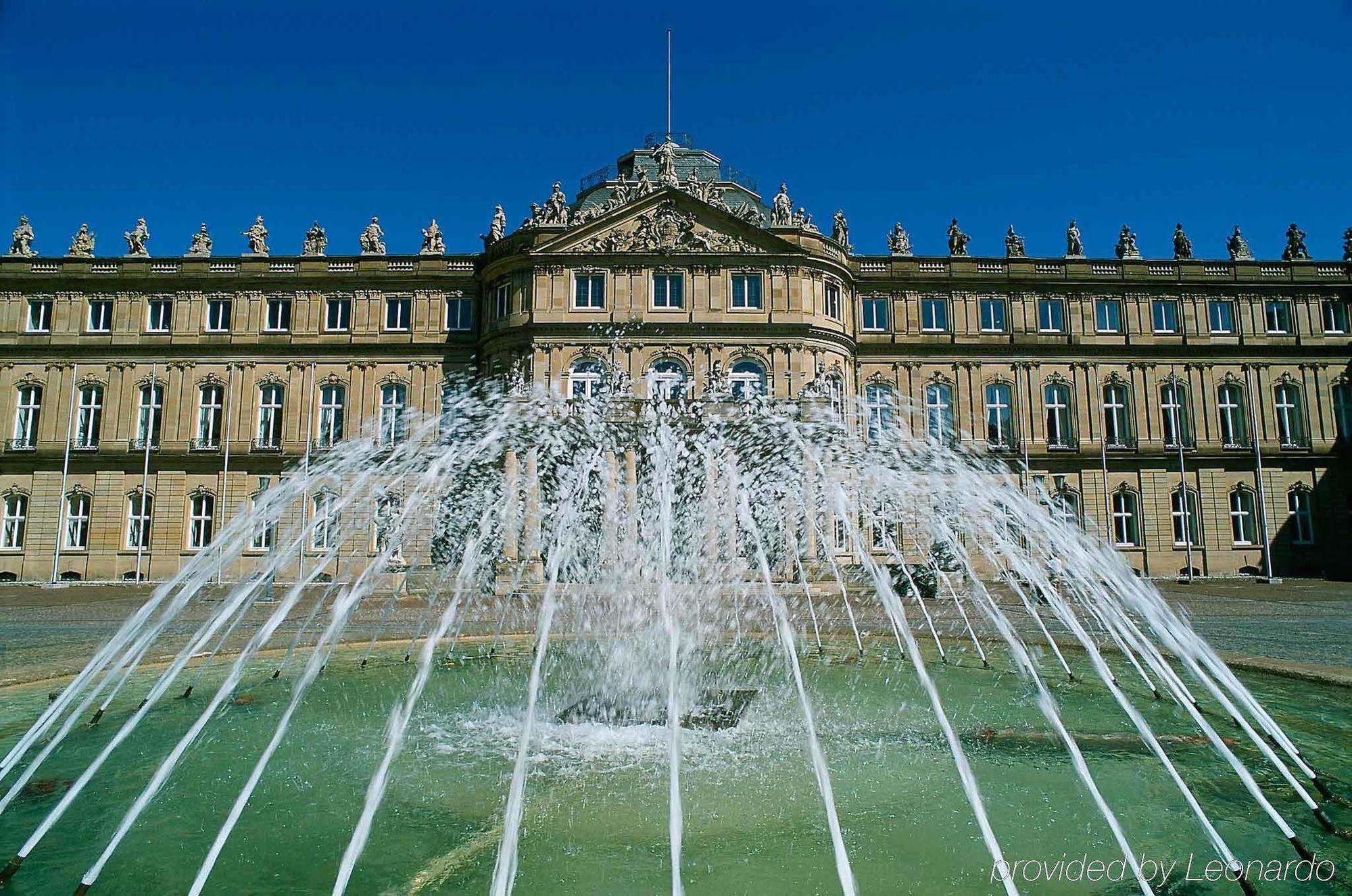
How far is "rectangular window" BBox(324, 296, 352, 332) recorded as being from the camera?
4134 centimetres

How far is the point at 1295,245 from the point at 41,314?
2447 inches

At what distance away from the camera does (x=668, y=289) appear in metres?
37.6

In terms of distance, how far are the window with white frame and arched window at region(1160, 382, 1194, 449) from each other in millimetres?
53100

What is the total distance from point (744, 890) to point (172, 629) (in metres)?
14.8

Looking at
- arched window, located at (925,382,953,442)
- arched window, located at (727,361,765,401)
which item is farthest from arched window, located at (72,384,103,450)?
arched window, located at (925,382,953,442)

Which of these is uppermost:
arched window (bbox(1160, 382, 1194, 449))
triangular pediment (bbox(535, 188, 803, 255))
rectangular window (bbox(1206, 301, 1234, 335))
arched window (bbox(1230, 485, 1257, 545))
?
triangular pediment (bbox(535, 188, 803, 255))

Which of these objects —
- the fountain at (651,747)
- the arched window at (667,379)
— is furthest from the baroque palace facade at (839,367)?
the fountain at (651,747)

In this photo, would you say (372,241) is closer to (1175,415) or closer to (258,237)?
(258,237)

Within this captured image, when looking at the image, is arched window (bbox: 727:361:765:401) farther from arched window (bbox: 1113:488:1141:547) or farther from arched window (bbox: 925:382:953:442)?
arched window (bbox: 1113:488:1141:547)

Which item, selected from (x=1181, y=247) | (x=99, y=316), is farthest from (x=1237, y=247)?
(x=99, y=316)

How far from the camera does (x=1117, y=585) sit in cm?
840

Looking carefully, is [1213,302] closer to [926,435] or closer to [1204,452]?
[1204,452]

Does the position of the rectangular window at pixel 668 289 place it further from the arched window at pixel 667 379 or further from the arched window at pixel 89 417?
the arched window at pixel 89 417

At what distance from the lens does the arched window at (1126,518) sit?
39594mm
